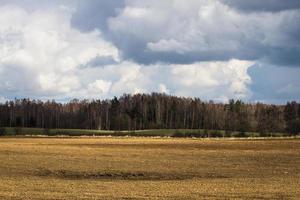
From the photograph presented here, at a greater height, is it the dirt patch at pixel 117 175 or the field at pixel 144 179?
the field at pixel 144 179

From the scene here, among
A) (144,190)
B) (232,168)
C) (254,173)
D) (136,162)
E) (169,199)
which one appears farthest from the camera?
(136,162)

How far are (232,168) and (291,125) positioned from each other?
13038cm

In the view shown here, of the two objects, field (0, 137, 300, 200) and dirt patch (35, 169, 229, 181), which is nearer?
field (0, 137, 300, 200)

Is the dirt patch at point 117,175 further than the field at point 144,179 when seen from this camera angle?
Yes

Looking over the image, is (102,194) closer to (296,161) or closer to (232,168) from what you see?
(232,168)

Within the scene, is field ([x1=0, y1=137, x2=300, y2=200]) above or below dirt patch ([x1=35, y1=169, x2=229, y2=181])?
above

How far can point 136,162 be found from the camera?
53062mm

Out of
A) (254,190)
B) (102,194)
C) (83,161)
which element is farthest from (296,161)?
(102,194)

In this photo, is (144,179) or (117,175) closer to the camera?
(144,179)

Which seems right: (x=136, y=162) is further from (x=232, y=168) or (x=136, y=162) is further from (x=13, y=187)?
(x=13, y=187)

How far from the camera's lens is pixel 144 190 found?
2852cm

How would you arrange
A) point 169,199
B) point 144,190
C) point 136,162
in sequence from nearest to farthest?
point 169,199, point 144,190, point 136,162

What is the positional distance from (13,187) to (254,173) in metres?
19.2

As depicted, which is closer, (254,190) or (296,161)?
(254,190)
